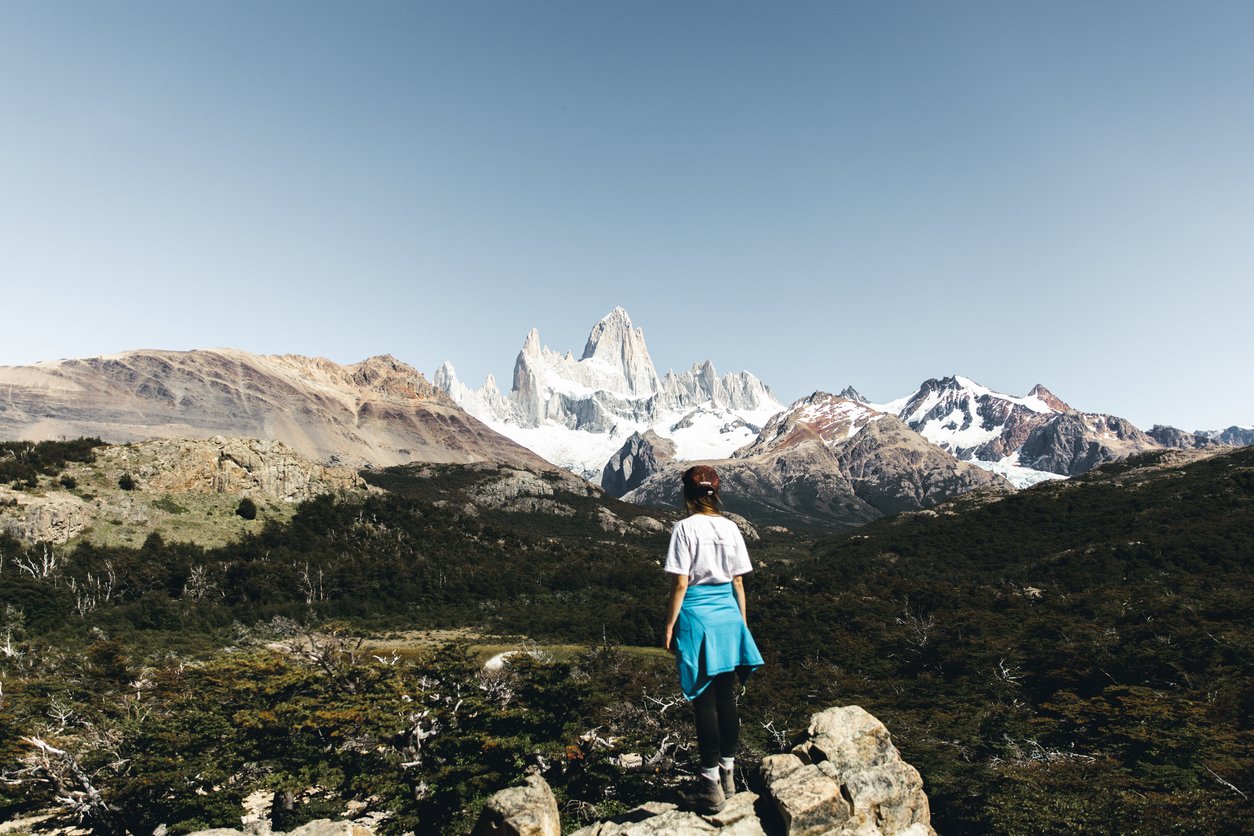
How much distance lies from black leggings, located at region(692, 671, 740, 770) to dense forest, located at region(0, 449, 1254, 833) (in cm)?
395

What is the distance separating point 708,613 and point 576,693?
93.6ft

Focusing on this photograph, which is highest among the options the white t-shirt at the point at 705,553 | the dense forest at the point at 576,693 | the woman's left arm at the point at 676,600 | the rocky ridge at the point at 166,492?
the white t-shirt at the point at 705,553

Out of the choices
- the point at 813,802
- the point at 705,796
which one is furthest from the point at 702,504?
the point at 813,802

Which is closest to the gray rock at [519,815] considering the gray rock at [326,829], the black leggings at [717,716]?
the gray rock at [326,829]

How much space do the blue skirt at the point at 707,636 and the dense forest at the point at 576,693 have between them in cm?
523

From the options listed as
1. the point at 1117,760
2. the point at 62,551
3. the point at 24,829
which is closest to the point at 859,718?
the point at 1117,760

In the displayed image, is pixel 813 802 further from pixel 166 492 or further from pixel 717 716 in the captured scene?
pixel 166 492

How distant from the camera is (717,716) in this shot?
10.2m

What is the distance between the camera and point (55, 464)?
5354 inches

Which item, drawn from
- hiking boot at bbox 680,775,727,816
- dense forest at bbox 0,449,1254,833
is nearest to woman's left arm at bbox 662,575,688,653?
hiking boot at bbox 680,775,727,816

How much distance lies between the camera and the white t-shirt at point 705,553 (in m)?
9.72

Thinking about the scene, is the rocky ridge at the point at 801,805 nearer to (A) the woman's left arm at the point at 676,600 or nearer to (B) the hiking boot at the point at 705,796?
(B) the hiking boot at the point at 705,796

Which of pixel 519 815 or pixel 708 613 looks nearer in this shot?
pixel 708 613

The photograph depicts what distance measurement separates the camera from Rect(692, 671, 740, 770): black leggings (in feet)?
32.4
